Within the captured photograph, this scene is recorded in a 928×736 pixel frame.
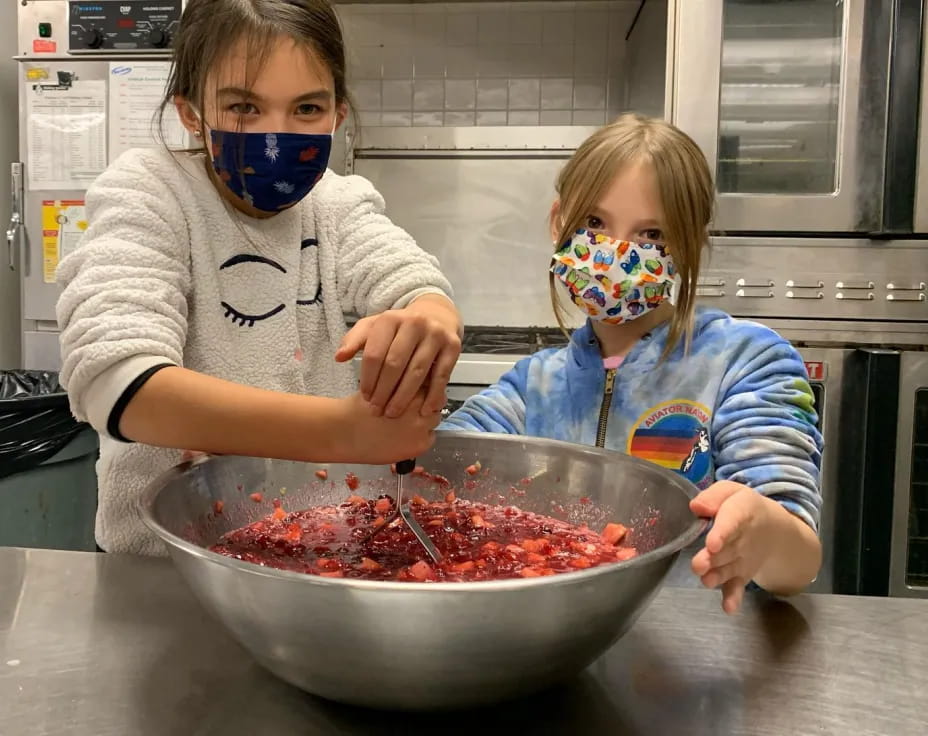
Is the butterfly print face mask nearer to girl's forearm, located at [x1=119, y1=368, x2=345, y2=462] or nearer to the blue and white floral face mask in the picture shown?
the blue and white floral face mask

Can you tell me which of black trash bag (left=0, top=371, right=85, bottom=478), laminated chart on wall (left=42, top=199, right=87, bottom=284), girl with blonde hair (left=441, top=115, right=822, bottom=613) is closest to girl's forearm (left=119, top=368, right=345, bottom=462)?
girl with blonde hair (left=441, top=115, right=822, bottom=613)

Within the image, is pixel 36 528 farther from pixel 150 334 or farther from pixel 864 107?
pixel 864 107

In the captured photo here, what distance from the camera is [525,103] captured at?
2.78 meters

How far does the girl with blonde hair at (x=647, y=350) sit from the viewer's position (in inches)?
42.8

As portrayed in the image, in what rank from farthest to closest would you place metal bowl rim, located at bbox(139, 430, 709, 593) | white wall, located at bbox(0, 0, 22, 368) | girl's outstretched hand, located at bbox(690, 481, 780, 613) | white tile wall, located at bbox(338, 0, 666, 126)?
white tile wall, located at bbox(338, 0, 666, 126) < white wall, located at bbox(0, 0, 22, 368) < girl's outstretched hand, located at bbox(690, 481, 780, 613) < metal bowl rim, located at bbox(139, 430, 709, 593)

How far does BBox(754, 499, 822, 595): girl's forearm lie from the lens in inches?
29.6

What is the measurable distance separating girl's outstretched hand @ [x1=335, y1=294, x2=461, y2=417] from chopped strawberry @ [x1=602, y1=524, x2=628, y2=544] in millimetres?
227

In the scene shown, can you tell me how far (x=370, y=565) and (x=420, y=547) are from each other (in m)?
0.07

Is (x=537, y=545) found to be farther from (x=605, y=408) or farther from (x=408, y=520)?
(x=605, y=408)

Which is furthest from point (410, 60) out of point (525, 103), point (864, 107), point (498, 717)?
point (498, 717)

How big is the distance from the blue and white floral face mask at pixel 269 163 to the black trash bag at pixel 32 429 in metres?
1.26

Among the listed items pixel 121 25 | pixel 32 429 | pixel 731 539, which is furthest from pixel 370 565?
pixel 121 25

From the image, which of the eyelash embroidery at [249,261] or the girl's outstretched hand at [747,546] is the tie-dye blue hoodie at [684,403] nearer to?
the girl's outstretched hand at [747,546]

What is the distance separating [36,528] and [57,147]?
3.73 ft
